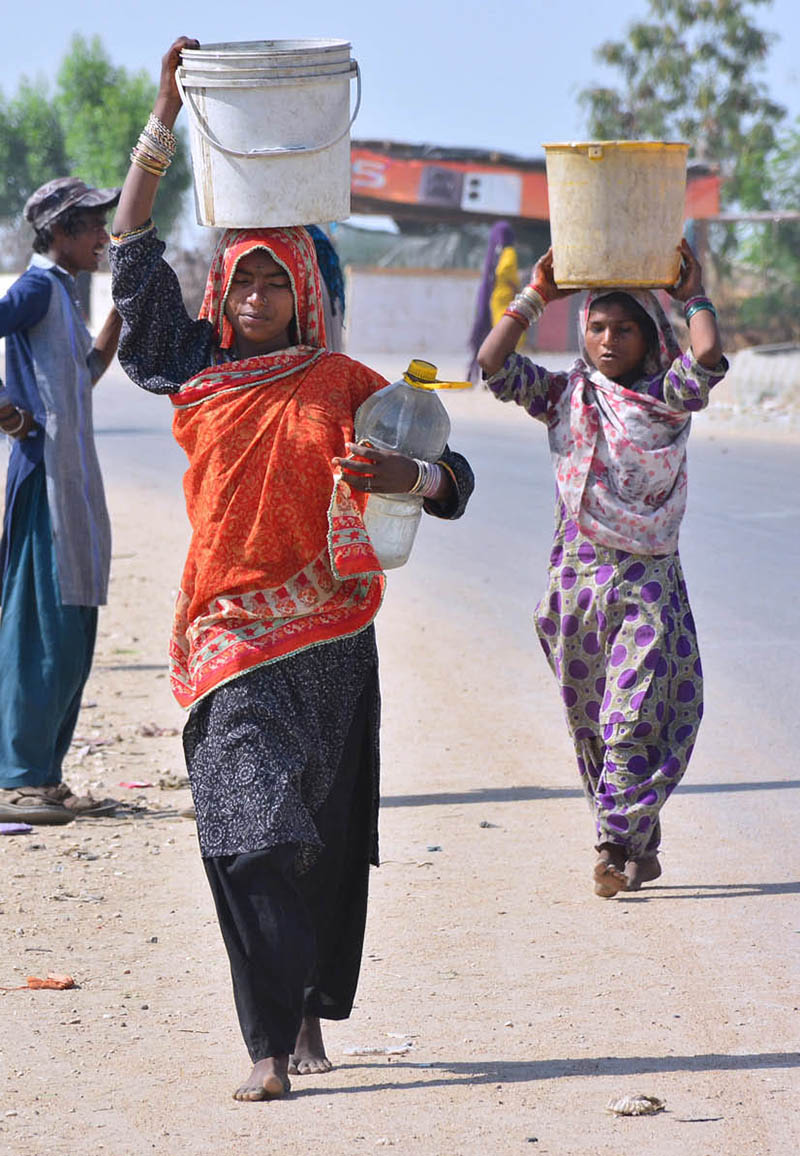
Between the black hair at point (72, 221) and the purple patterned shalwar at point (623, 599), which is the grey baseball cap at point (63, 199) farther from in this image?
the purple patterned shalwar at point (623, 599)

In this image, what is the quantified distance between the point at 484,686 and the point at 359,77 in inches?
180

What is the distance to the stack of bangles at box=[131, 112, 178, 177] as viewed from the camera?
146 inches

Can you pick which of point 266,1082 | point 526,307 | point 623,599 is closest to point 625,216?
point 526,307

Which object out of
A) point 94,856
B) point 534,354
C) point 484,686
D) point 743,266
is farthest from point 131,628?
point 743,266

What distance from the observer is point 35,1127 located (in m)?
3.46

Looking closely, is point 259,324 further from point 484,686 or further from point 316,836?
point 484,686

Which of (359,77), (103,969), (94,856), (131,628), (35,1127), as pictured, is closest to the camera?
(35,1127)

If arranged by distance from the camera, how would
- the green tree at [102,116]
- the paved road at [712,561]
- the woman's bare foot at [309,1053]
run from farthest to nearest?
the green tree at [102,116], the paved road at [712,561], the woman's bare foot at [309,1053]

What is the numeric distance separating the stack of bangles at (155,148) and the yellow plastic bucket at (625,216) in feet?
5.37

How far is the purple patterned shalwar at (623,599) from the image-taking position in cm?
509

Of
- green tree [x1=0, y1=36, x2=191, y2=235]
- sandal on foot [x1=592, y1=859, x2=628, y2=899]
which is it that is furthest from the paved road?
green tree [x1=0, y1=36, x2=191, y2=235]

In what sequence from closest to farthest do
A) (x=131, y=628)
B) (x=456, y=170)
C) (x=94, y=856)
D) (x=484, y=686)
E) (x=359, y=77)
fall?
1. (x=359, y=77)
2. (x=94, y=856)
3. (x=484, y=686)
4. (x=131, y=628)
5. (x=456, y=170)

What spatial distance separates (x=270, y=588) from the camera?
3602 millimetres

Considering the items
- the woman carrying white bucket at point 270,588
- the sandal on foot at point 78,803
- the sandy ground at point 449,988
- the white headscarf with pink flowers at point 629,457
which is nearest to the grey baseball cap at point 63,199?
the white headscarf with pink flowers at point 629,457
